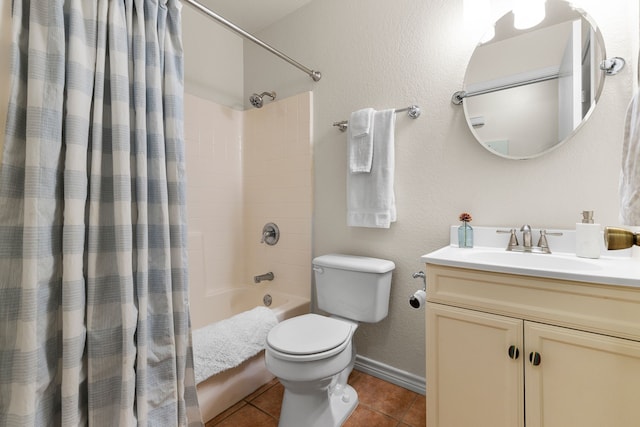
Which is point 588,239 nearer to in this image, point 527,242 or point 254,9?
point 527,242

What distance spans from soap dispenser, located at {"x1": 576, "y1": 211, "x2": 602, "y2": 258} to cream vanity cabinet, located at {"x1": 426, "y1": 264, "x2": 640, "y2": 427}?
0.34 metres

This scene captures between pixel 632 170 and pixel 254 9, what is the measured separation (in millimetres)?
2242

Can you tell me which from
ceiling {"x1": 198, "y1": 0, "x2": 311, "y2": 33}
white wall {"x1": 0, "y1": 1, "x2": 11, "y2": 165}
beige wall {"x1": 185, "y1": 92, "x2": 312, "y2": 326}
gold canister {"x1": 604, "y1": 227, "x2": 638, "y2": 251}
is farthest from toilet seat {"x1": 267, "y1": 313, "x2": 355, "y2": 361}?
ceiling {"x1": 198, "y1": 0, "x2": 311, "y2": 33}

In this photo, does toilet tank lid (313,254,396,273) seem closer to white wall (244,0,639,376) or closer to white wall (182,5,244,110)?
white wall (244,0,639,376)

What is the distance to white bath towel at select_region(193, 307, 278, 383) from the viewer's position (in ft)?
4.22

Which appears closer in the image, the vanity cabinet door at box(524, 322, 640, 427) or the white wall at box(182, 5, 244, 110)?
the vanity cabinet door at box(524, 322, 640, 427)

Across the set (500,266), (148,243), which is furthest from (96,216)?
(500,266)

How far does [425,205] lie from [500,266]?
0.63m

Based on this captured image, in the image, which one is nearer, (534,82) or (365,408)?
(534,82)

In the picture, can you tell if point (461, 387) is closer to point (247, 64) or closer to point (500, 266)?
point (500, 266)

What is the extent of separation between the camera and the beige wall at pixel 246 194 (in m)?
1.98

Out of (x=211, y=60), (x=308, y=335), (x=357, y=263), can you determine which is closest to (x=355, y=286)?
(x=357, y=263)

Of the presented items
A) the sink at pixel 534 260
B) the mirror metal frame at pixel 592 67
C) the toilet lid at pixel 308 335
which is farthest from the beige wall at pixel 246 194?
the mirror metal frame at pixel 592 67

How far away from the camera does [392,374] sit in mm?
1637
